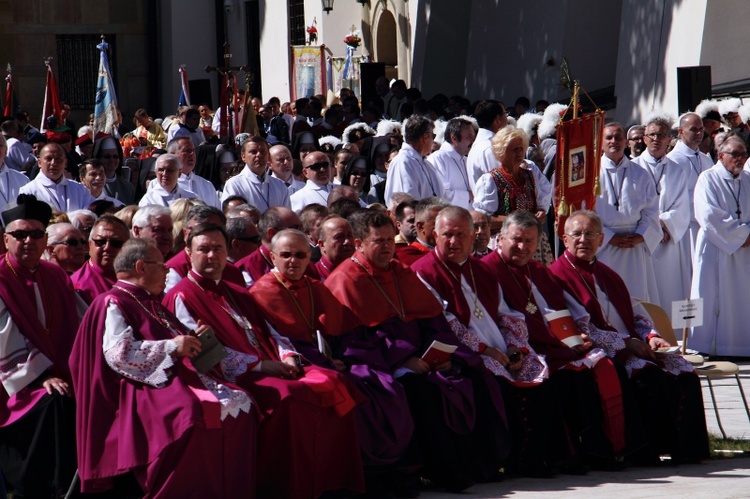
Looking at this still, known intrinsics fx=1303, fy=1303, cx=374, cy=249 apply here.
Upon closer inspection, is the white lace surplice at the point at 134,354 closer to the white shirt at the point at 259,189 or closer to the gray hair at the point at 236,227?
the gray hair at the point at 236,227

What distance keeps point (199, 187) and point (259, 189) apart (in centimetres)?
52

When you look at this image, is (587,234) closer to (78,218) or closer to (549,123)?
(78,218)

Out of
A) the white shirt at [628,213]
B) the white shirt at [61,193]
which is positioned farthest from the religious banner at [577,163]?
the white shirt at [61,193]

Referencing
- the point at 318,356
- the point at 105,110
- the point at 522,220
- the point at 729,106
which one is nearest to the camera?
the point at 318,356

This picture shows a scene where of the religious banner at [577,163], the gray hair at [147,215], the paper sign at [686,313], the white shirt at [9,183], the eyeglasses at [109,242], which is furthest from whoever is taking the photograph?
the white shirt at [9,183]

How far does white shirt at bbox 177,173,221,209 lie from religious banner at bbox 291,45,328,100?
15862 mm

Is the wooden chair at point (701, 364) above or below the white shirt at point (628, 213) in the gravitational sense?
below

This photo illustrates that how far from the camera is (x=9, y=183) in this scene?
11508 mm

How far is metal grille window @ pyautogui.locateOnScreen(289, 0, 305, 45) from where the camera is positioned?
30.4 metres

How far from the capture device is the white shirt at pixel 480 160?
1112 centimetres

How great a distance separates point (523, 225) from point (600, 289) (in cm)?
74

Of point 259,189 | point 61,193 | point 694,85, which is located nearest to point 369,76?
point 694,85

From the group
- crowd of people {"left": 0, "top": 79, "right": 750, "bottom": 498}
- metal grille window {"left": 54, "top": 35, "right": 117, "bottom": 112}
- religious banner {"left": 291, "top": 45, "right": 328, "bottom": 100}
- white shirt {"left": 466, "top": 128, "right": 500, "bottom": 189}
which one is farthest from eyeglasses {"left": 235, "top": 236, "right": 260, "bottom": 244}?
metal grille window {"left": 54, "top": 35, "right": 117, "bottom": 112}

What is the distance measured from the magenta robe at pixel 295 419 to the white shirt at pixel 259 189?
4.58m
